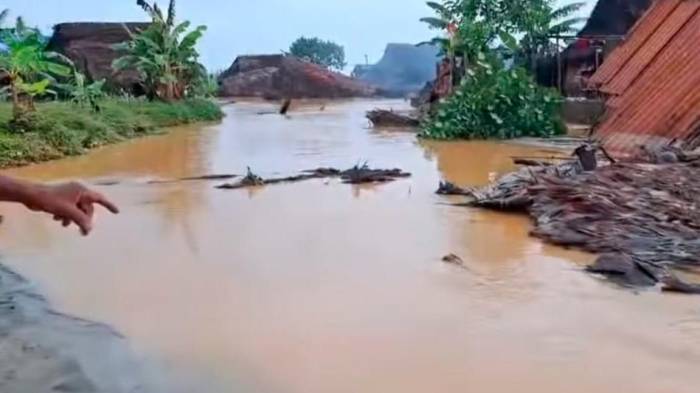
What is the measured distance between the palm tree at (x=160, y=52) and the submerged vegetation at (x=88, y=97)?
0.03 meters

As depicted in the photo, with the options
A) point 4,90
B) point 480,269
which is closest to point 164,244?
point 480,269

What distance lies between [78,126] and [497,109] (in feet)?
27.9

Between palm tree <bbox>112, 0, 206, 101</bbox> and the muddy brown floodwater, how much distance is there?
14.7 m

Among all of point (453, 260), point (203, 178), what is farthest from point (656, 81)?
point (453, 260)

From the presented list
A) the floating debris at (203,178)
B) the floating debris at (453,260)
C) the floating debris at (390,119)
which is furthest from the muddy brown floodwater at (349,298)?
the floating debris at (390,119)

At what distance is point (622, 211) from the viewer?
7.46 meters

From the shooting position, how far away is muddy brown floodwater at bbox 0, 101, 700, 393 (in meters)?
4.23

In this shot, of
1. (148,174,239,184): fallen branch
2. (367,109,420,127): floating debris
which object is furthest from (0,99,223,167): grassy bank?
(367,109,420,127): floating debris

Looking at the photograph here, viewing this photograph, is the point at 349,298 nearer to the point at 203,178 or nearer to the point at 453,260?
the point at 453,260

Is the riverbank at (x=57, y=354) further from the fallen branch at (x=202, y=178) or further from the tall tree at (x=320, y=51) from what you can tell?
the tall tree at (x=320, y=51)

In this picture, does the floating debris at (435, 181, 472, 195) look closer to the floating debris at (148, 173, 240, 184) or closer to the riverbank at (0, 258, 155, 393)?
the floating debris at (148, 173, 240, 184)

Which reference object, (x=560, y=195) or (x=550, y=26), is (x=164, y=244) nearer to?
(x=560, y=195)

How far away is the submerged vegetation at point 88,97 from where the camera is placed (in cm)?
1551

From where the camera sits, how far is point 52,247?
7.34m
